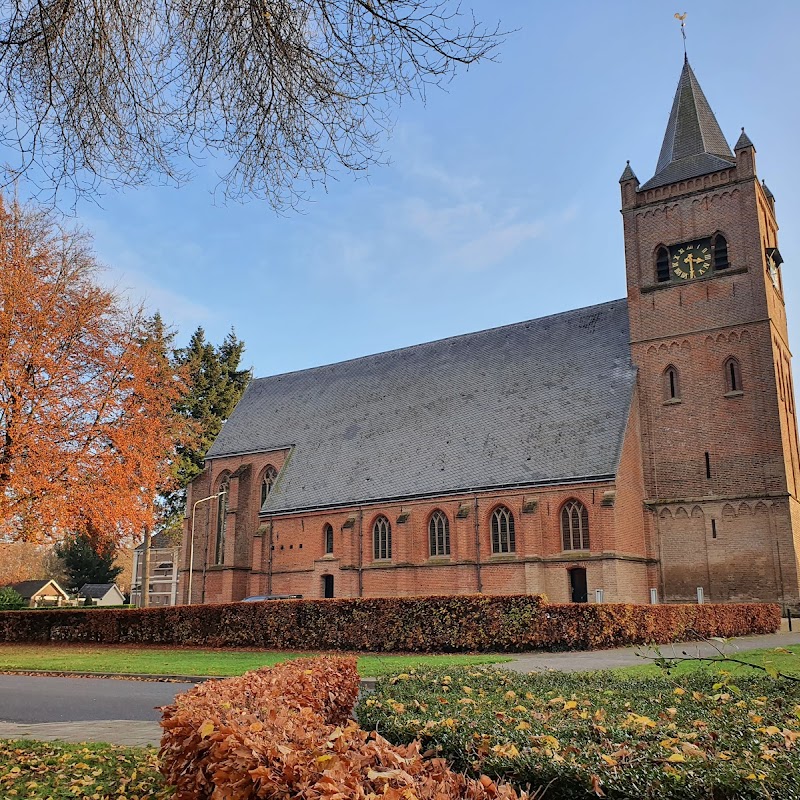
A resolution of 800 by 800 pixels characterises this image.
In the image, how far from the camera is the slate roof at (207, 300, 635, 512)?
32.6m

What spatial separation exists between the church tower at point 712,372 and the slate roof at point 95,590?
2219 inches

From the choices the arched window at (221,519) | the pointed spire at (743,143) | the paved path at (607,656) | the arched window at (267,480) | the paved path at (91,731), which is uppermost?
the pointed spire at (743,143)

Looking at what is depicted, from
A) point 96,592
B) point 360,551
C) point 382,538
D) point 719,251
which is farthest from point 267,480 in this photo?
point 96,592

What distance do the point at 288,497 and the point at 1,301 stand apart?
72.2 ft

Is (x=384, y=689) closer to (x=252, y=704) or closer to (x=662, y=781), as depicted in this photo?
(x=252, y=704)

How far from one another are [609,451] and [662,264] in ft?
28.9

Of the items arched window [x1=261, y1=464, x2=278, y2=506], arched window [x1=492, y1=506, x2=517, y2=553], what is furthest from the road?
arched window [x1=261, y1=464, x2=278, y2=506]

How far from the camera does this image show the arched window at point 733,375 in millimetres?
30891

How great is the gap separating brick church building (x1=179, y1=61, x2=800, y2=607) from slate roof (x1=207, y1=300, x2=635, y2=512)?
0.10 m

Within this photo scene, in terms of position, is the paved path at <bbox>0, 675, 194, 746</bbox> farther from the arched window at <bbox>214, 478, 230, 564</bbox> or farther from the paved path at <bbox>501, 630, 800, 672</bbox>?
the arched window at <bbox>214, 478, 230, 564</bbox>

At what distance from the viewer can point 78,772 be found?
22.7 ft

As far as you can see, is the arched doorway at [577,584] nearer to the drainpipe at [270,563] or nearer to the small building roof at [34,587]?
the drainpipe at [270,563]

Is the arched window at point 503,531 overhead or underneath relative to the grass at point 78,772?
overhead

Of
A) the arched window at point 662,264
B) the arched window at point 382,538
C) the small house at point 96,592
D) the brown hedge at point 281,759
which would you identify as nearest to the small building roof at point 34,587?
the small house at point 96,592
